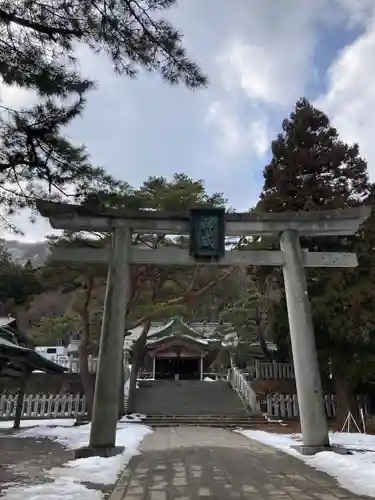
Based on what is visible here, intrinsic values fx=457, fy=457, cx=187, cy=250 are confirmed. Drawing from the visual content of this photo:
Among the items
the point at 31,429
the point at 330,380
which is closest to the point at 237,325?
the point at 330,380

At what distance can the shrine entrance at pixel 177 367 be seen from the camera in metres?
33.0

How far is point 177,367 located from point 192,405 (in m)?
12.6

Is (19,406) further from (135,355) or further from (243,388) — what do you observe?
(243,388)

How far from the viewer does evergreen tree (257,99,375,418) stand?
1413 cm

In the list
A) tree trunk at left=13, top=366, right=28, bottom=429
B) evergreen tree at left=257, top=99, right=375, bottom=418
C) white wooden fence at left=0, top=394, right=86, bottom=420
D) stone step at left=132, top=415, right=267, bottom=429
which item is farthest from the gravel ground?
evergreen tree at left=257, top=99, right=375, bottom=418

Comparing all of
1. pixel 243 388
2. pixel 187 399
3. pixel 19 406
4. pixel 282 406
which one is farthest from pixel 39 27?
pixel 187 399

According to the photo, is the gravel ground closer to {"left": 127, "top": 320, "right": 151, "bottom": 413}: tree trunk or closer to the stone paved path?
the stone paved path

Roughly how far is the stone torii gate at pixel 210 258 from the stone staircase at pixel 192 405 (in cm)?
881

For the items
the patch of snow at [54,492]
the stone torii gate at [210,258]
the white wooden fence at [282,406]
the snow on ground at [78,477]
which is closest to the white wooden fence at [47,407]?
the white wooden fence at [282,406]

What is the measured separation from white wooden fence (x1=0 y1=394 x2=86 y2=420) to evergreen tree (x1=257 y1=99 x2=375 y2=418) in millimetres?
9217

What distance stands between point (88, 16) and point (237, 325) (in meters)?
19.2

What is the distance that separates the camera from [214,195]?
57.7 ft

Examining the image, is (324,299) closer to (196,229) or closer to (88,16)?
(196,229)

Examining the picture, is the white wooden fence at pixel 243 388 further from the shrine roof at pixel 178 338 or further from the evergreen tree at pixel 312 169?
the evergreen tree at pixel 312 169
